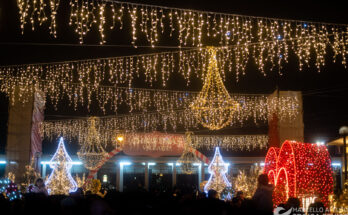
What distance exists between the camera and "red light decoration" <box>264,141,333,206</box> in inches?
360

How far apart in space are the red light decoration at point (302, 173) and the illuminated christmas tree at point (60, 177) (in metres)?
8.01

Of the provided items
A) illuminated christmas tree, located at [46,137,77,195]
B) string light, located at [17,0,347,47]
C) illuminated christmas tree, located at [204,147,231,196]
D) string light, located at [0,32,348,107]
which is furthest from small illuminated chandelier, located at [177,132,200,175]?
string light, located at [17,0,347,47]

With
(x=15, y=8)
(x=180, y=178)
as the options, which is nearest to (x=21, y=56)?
(x=15, y=8)

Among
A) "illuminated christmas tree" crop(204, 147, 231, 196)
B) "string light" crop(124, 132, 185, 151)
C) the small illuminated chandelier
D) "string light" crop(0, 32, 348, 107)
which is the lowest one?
"illuminated christmas tree" crop(204, 147, 231, 196)

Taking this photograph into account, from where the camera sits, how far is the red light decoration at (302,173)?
916cm

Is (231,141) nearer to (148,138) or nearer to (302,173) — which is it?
(148,138)

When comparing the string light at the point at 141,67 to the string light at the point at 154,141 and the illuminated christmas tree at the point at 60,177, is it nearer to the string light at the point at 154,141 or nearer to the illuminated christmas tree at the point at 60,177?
the illuminated christmas tree at the point at 60,177

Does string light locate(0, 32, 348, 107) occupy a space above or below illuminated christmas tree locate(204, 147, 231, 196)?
above

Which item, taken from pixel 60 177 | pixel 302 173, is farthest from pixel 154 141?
pixel 302 173

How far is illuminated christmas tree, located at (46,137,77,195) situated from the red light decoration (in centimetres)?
801

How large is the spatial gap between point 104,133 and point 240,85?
9292mm

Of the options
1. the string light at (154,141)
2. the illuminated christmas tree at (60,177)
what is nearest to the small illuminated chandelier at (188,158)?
the string light at (154,141)

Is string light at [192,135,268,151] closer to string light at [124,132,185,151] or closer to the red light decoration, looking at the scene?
string light at [124,132,185,151]

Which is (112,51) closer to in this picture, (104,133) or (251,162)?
(104,133)
